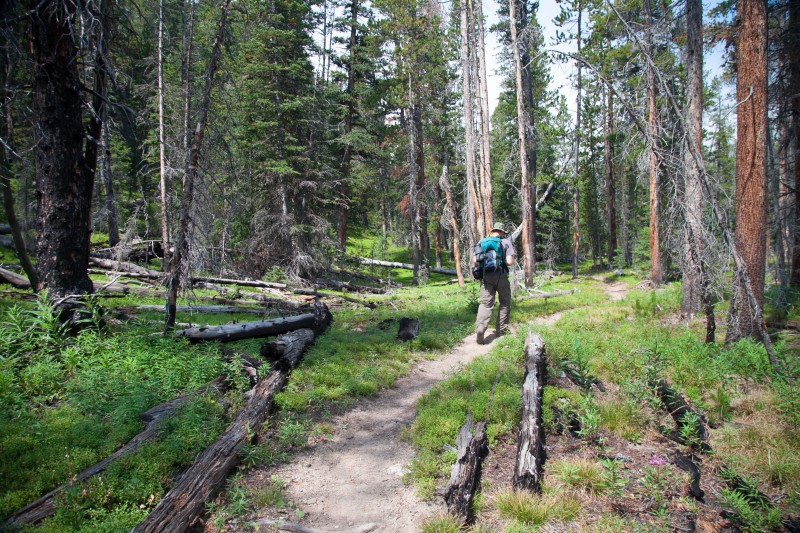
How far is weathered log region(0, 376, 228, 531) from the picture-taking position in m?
3.39

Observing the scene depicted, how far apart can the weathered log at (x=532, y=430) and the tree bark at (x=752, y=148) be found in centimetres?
375

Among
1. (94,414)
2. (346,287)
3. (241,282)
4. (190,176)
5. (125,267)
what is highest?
(190,176)

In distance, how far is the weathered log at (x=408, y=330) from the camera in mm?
9758

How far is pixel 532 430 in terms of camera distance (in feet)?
15.3

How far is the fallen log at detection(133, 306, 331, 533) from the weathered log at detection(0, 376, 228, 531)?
0.68 metres

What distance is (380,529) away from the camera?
3682mm

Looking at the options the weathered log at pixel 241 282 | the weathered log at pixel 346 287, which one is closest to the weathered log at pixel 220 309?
the weathered log at pixel 241 282

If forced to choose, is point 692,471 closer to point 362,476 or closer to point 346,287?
point 362,476

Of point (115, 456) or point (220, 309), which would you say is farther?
point (220, 309)

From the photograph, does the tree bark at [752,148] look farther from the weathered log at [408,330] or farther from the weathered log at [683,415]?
the weathered log at [408,330]

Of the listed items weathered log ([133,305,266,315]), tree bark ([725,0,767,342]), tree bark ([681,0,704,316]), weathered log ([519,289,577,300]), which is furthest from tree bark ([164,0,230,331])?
weathered log ([519,289,577,300])

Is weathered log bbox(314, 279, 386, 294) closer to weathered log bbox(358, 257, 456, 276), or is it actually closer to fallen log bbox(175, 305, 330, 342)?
weathered log bbox(358, 257, 456, 276)

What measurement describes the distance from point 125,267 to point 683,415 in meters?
18.3

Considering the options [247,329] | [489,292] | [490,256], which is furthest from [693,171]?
[247,329]
